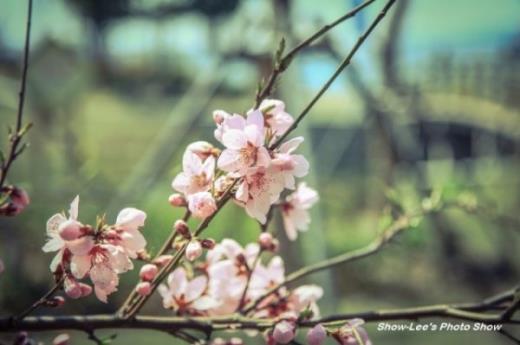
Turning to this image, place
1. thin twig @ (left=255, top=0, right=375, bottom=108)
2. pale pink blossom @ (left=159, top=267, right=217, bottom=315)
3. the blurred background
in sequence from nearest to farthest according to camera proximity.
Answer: thin twig @ (left=255, top=0, right=375, bottom=108)
pale pink blossom @ (left=159, top=267, right=217, bottom=315)
the blurred background

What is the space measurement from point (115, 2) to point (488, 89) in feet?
12.9

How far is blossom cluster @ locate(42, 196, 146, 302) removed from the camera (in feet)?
1.27

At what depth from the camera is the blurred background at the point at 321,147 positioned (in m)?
1.69

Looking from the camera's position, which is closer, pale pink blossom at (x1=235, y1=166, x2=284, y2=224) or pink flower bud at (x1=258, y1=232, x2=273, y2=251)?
pale pink blossom at (x1=235, y1=166, x2=284, y2=224)

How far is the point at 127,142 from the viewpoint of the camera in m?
6.54

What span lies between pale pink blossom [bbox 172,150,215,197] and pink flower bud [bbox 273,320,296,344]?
0.12 m

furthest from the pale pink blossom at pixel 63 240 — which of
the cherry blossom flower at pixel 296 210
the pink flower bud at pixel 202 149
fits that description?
the cherry blossom flower at pixel 296 210

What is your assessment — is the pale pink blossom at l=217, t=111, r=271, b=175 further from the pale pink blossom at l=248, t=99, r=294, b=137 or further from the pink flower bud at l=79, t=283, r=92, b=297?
the pink flower bud at l=79, t=283, r=92, b=297

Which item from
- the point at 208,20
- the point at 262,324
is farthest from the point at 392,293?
the point at 262,324

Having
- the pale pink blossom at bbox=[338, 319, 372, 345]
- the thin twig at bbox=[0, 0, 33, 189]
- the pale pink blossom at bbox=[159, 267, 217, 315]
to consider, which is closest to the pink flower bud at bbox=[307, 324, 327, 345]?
the pale pink blossom at bbox=[338, 319, 372, 345]

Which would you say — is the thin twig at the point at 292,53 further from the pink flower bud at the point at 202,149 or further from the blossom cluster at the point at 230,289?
the blossom cluster at the point at 230,289

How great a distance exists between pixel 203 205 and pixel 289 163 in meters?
0.07

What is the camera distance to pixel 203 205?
15.1 inches

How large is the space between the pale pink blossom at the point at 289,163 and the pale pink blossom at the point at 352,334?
0.12 m
